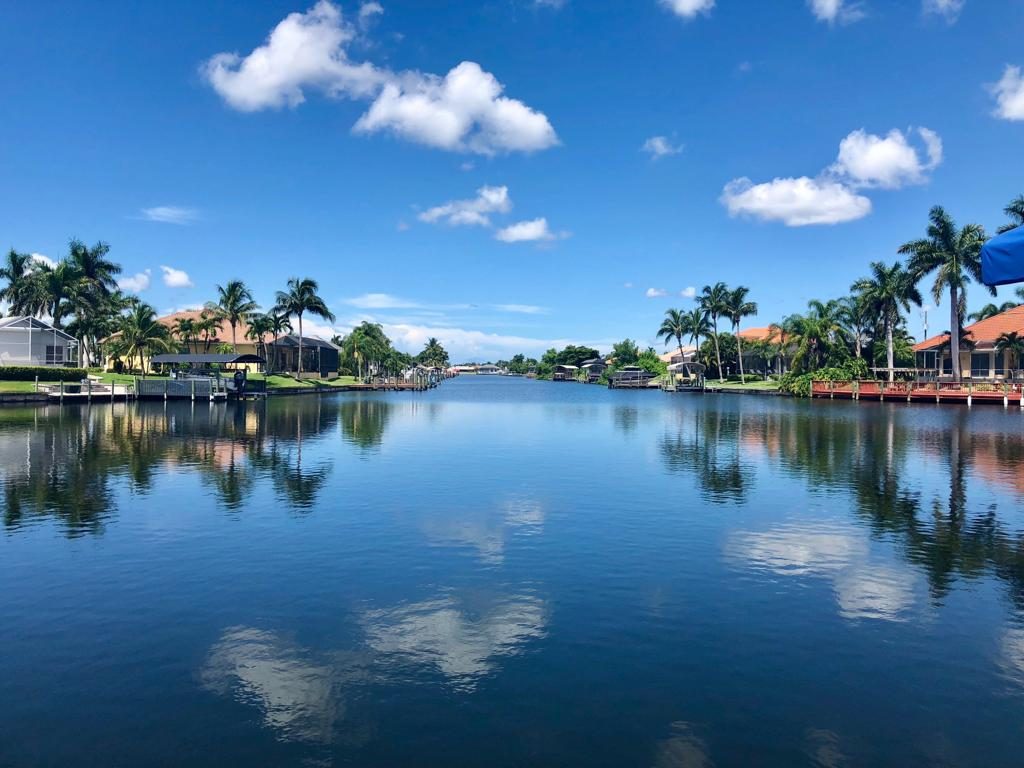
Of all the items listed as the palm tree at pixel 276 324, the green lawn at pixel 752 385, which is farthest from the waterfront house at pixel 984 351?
the palm tree at pixel 276 324

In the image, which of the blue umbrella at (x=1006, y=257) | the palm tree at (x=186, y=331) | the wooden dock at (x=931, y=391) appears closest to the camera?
the blue umbrella at (x=1006, y=257)

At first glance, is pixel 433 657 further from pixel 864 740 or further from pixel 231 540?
pixel 231 540

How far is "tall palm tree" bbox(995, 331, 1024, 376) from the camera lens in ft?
275

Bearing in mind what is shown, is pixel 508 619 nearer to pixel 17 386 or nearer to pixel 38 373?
pixel 17 386

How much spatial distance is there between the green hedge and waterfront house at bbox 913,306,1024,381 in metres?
100

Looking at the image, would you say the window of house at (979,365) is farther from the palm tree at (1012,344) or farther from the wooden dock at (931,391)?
the wooden dock at (931,391)

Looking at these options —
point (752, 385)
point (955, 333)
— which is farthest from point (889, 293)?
point (752, 385)

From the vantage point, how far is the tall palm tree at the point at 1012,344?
275 ft

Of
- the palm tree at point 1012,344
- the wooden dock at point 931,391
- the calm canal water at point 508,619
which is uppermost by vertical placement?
the palm tree at point 1012,344

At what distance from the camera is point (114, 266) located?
306ft

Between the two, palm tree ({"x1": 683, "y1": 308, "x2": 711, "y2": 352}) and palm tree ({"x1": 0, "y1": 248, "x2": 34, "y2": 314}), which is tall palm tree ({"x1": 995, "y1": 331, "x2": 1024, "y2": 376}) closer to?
palm tree ({"x1": 683, "y1": 308, "x2": 711, "y2": 352})

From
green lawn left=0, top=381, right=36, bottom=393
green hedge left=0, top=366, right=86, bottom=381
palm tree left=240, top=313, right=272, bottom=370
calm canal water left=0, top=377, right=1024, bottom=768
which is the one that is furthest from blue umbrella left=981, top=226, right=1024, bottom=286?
palm tree left=240, top=313, right=272, bottom=370

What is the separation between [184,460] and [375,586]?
19.9m

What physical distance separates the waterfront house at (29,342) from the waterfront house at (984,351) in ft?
357
